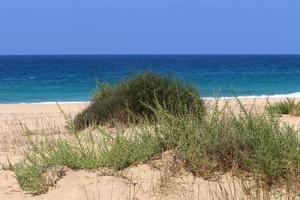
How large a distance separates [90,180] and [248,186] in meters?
1.58

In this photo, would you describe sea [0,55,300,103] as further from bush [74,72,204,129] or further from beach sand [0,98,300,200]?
beach sand [0,98,300,200]

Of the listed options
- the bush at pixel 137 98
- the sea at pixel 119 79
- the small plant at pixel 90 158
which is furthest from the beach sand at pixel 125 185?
the bush at pixel 137 98

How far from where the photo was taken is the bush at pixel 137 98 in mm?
11109

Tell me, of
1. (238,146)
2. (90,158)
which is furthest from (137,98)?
(238,146)

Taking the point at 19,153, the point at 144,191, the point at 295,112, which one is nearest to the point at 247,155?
the point at 144,191

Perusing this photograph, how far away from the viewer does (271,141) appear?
6.16 metres

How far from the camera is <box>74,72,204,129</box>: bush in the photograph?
437 inches

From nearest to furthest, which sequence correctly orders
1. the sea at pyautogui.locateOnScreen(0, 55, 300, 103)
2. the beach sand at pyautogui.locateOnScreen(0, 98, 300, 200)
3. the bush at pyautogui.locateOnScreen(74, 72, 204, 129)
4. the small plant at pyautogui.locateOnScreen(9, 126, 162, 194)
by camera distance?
the beach sand at pyautogui.locateOnScreen(0, 98, 300, 200), the small plant at pyautogui.locateOnScreen(9, 126, 162, 194), the bush at pyautogui.locateOnScreen(74, 72, 204, 129), the sea at pyautogui.locateOnScreen(0, 55, 300, 103)

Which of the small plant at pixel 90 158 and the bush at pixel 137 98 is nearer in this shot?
the small plant at pixel 90 158

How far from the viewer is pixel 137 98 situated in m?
11.3

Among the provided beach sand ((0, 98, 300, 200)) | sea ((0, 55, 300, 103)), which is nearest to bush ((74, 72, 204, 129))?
sea ((0, 55, 300, 103))

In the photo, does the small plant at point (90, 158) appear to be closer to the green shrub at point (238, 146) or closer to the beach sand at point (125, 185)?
the beach sand at point (125, 185)

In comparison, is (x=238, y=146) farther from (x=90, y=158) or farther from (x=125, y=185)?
(x=90, y=158)

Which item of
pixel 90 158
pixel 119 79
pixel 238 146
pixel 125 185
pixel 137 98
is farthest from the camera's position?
pixel 119 79
